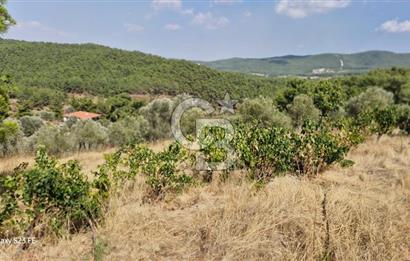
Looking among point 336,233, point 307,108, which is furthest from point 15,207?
point 307,108

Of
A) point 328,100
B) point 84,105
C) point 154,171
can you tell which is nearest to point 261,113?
point 328,100

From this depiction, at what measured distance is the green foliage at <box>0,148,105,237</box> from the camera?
333 centimetres

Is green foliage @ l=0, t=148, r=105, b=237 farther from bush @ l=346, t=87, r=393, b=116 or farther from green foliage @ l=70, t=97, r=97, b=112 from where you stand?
green foliage @ l=70, t=97, r=97, b=112

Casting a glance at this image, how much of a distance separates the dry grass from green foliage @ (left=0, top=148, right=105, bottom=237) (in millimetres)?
225

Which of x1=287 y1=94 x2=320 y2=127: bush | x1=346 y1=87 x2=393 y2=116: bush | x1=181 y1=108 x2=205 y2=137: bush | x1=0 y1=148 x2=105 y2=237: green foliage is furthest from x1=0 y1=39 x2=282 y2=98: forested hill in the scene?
x1=0 y1=148 x2=105 y2=237: green foliage

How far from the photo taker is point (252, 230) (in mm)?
3254

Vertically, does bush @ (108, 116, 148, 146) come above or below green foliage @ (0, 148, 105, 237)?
below

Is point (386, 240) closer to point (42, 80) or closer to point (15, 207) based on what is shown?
point (15, 207)

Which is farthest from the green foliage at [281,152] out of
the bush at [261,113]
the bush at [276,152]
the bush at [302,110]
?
the bush at [302,110]

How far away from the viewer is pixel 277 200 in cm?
383

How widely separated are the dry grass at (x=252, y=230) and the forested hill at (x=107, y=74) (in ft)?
201

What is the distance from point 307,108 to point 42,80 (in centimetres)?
6432

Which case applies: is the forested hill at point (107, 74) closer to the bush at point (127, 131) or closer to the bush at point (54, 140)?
the bush at point (127, 131)

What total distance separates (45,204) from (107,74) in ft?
267
